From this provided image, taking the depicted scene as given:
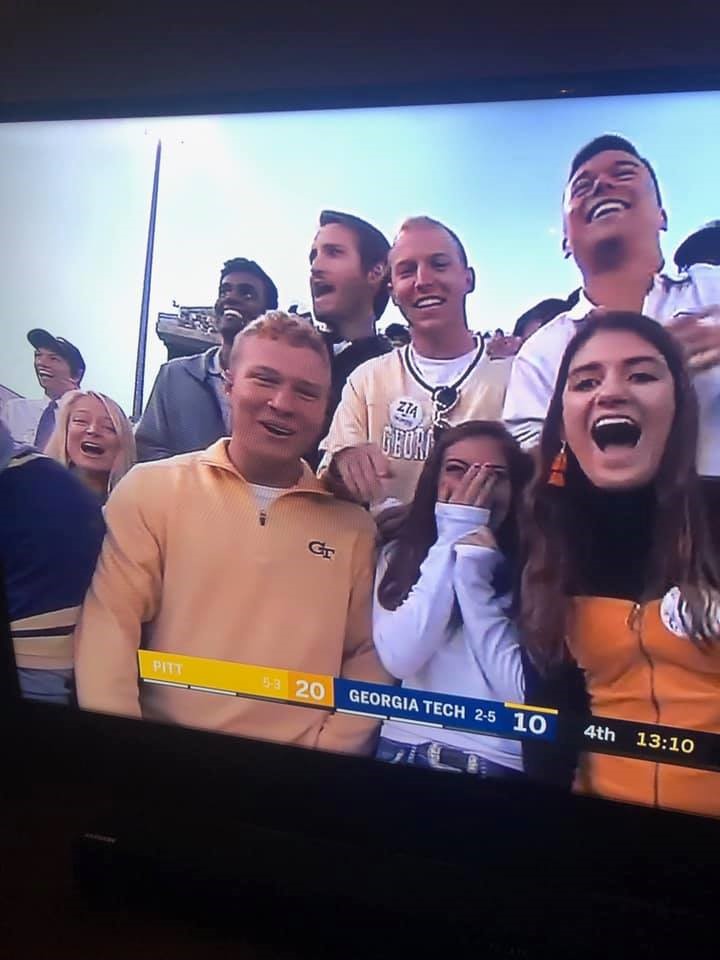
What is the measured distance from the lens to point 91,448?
1.28m

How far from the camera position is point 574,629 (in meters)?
1.09

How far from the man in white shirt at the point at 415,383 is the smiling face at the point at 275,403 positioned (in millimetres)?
38

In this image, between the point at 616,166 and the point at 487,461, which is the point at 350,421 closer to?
the point at 487,461

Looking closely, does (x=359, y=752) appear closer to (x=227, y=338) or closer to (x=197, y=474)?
(x=197, y=474)

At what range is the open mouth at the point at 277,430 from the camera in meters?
1.18

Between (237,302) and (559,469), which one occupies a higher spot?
(237,302)

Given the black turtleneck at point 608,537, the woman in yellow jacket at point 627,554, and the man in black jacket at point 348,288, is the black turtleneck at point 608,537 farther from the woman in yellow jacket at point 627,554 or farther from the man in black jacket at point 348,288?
the man in black jacket at point 348,288

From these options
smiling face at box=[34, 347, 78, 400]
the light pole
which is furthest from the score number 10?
smiling face at box=[34, 347, 78, 400]

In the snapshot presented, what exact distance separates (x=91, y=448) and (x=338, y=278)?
16.5 inches

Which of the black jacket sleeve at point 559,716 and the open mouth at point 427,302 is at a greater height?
the open mouth at point 427,302

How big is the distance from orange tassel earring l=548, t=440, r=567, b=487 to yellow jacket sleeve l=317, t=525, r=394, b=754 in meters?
0.23

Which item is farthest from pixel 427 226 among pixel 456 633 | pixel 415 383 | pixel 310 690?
pixel 310 690

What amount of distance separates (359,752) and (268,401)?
47 centimetres

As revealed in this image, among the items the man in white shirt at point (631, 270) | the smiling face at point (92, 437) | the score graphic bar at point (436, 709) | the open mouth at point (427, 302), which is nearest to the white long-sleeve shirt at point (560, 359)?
the man in white shirt at point (631, 270)
